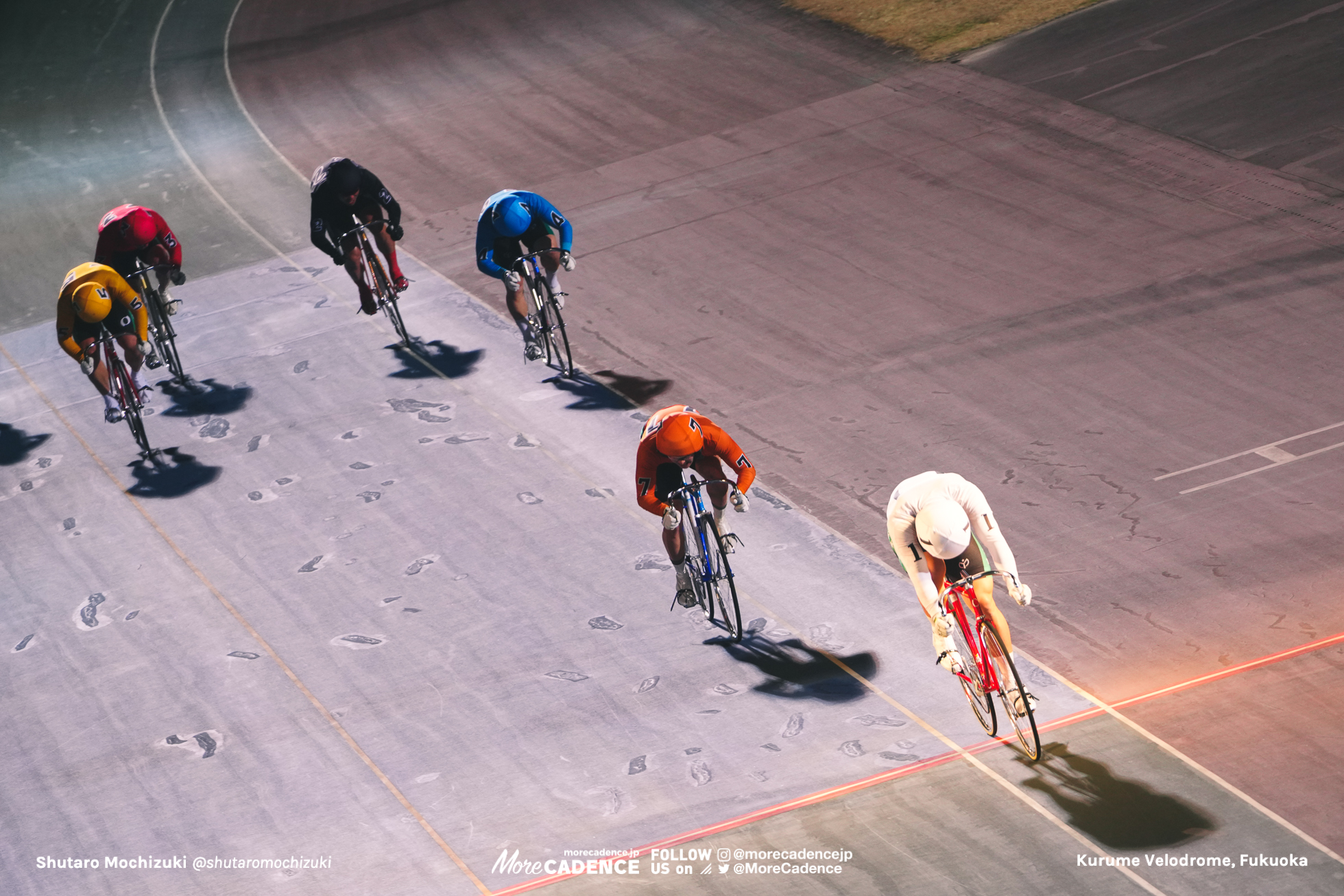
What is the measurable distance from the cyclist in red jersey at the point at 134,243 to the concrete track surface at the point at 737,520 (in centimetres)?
122

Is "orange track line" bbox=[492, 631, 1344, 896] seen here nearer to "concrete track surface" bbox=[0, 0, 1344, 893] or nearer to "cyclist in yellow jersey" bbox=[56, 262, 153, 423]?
"concrete track surface" bbox=[0, 0, 1344, 893]

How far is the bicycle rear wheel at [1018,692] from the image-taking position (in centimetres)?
651

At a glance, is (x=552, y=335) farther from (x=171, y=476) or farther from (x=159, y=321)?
(x=159, y=321)

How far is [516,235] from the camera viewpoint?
10789 millimetres

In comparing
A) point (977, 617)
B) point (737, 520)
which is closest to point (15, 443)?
point (737, 520)

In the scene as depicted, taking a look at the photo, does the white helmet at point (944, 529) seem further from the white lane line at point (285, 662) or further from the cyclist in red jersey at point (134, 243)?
the cyclist in red jersey at point (134, 243)

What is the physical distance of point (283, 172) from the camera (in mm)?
16641

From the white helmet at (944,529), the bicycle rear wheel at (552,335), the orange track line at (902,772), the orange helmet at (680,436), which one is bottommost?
the orange track line at (902,772)

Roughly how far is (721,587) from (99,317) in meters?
5.17

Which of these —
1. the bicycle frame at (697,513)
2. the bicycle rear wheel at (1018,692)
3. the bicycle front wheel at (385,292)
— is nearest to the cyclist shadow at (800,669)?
the bicycle frame at (697,513)

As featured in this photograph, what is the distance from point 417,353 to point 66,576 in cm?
353

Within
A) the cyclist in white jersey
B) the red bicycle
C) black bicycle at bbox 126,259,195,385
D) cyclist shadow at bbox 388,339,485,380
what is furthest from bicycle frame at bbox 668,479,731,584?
black bicycle at bbox 126,259,195,385

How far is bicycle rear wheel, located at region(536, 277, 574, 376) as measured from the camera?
11.1m

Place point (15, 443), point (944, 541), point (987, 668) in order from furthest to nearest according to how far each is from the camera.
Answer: point (15, 443), point (987, 668), point (944, 541)
